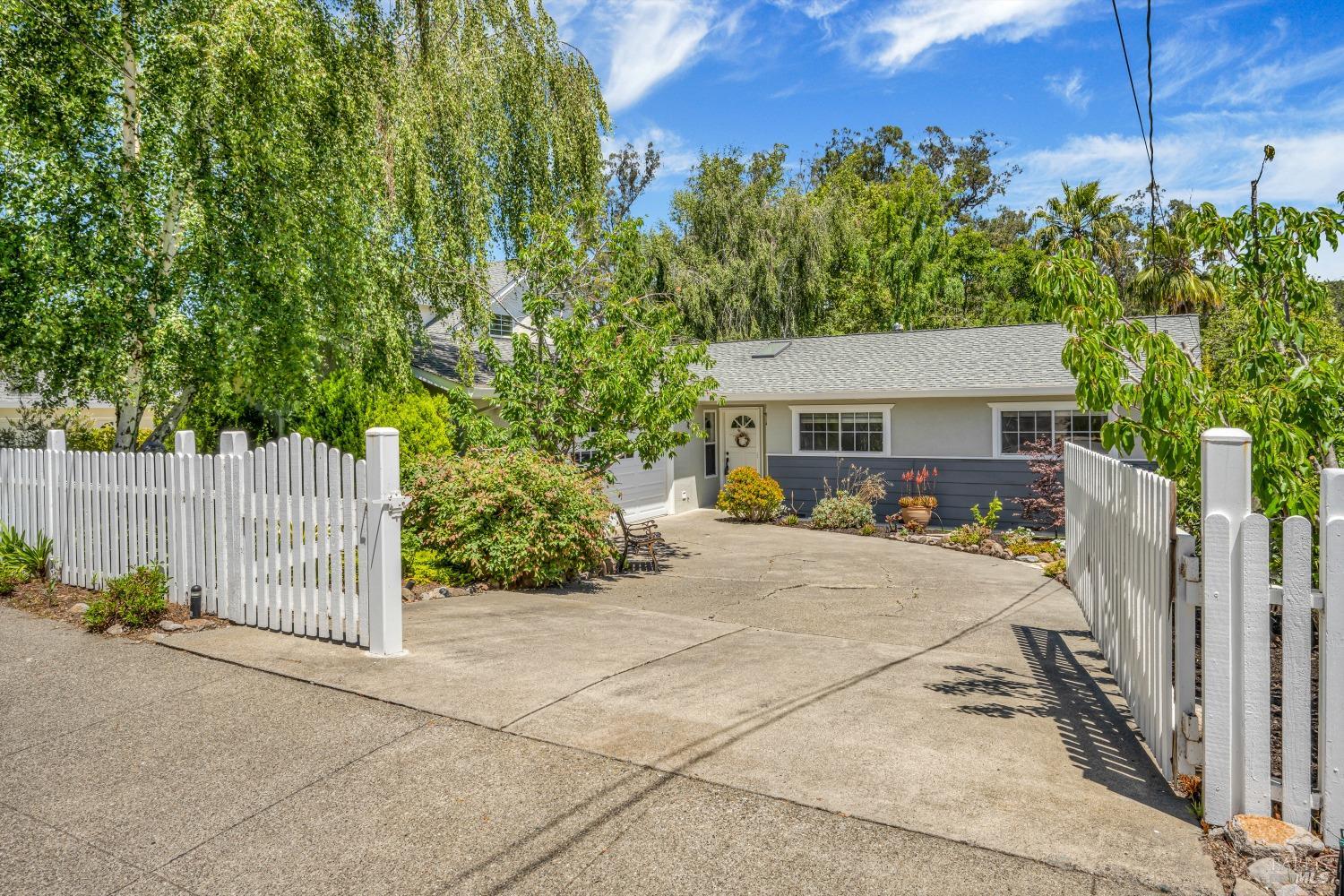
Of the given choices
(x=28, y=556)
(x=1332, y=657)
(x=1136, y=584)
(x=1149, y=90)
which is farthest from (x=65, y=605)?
(x=1149, y=90)

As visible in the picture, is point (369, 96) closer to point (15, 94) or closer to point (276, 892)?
point (15, 94)

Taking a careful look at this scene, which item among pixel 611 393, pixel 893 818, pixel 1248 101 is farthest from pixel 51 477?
pixel 1248 101

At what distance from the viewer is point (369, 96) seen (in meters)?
11.7

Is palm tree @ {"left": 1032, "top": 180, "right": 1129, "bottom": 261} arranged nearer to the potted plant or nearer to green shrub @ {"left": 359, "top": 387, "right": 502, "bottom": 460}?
the potted plant

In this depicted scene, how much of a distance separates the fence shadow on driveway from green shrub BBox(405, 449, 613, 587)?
466 cm

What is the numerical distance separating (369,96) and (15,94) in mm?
4199

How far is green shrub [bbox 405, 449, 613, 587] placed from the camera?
29.8 feet

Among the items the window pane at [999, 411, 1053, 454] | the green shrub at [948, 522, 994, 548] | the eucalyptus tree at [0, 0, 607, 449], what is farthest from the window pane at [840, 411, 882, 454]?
the eucalyptus tree at [0, 0, 607, 449]

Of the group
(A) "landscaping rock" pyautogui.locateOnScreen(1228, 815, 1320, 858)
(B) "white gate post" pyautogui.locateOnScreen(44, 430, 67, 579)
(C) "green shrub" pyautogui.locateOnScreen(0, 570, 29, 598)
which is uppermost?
(B) "white gate post" pyautogui.locateOnScreen(44, 430, 67, 579)

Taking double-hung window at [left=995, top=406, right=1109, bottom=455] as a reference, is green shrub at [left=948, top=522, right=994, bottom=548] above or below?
below

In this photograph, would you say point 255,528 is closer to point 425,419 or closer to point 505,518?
point 505,518

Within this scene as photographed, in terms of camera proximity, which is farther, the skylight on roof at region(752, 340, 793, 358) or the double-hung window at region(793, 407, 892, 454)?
the skylight on roof at region(752, 340, 793, 358)

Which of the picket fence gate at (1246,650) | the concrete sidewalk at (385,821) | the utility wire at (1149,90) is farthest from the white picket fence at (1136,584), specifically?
the utility wire at (1149,90)

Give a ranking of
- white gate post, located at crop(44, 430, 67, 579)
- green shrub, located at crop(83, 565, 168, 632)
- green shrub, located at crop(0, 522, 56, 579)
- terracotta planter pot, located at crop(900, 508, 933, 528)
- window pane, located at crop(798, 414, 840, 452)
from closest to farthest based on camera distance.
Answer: green shrub, located at crop(83, 565, 168, 632)
white gate post, located at crop(44, 430, 67, 579)
green shrub, located at crop(0, 522, 56, 579)
terracotta planter pot, located at crop(900, 508, 933, 528)
window pane, located at crop(798, 414, 840, 452)
